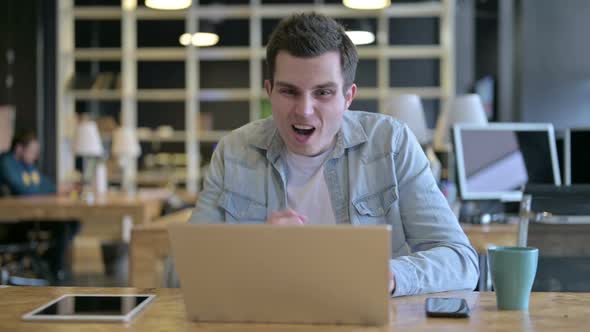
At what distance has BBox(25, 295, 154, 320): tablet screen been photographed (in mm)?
1244

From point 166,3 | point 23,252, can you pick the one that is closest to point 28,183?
point 23,252

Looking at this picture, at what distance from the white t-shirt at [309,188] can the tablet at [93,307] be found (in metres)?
0.55

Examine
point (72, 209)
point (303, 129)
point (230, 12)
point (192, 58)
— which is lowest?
point (72, 209)

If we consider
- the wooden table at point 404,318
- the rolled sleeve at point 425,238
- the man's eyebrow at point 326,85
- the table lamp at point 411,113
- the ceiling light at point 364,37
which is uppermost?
the ceiling light at point 364,37

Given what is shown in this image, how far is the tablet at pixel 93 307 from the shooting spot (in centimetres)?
124

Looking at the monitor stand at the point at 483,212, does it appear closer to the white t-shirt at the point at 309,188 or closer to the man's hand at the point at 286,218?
the white t-shirt at the point at 309,188

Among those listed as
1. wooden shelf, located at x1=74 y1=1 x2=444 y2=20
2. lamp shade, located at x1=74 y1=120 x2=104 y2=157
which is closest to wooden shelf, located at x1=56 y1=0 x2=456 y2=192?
wooden shelf, located at x1=74 y1=1 x2=444 y2=20

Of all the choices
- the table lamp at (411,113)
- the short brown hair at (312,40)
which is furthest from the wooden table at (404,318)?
the table lamp at (411,113)

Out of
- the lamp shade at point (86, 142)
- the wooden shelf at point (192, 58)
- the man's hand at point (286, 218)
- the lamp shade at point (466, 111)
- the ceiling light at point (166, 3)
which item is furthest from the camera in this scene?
the wooden shelf at point (192, 58)

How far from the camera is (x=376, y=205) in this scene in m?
1.86

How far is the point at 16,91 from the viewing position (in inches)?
332

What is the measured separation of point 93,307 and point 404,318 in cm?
52

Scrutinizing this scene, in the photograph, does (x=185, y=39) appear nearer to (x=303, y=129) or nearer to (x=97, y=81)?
(x=97, y=81)

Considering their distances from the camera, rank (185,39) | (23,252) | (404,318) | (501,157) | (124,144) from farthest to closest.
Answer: (185,39), (124,144), (23,252), (501,157), (404,318)
